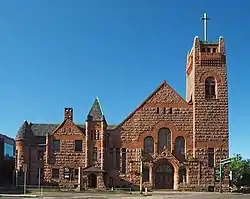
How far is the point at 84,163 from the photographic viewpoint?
74.9 meters

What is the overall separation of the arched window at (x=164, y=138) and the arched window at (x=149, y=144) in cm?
110

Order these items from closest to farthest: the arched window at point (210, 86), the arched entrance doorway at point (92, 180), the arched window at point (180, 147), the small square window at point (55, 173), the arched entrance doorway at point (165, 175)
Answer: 1. the arched entrance doorway at point (92, 180)
2. the arched entrance doorway at point (165, 175)
3. the arched window at point (180, 147)
4. the small square window at point (55, 173)
5. the arched window at point (210, 86)

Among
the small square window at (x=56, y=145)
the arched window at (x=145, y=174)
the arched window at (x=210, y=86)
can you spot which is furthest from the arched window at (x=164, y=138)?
the small square window at (x=56, y=145)

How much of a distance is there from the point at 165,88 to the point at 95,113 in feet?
38.5


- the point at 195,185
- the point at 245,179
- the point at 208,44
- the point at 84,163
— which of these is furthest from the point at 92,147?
the point at 245,179

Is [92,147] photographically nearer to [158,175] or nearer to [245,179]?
[158,175]

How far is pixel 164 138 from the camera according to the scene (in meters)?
75.2

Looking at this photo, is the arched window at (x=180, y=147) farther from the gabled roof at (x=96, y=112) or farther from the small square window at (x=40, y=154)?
the small square window at (x=40, y=154)

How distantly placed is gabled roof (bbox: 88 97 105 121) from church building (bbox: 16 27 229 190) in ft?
0.51

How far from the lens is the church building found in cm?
7381

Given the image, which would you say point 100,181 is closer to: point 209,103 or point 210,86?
point 209,103

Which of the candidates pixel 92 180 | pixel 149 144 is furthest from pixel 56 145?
pixel 149 144

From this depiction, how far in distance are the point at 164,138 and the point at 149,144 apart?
8.21 feet

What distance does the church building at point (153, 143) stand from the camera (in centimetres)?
7381
